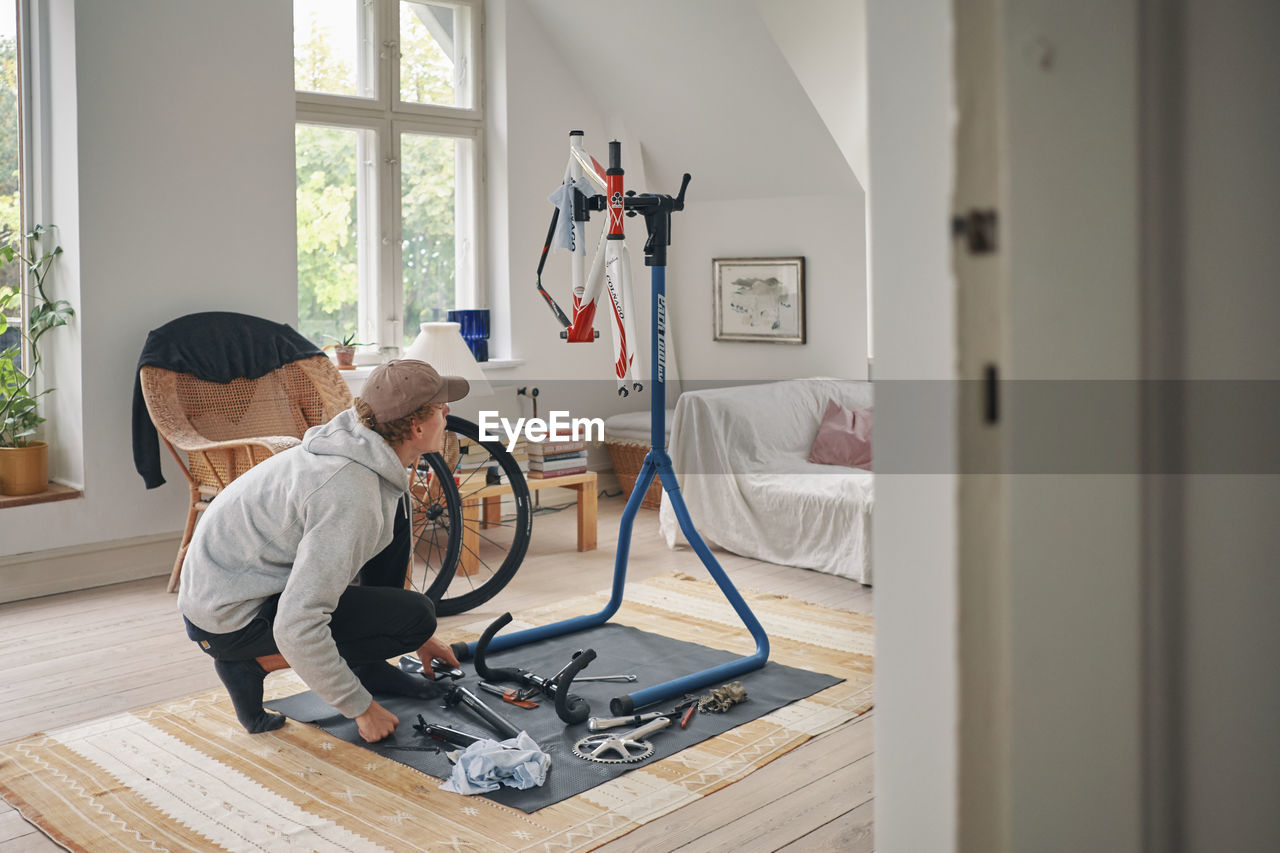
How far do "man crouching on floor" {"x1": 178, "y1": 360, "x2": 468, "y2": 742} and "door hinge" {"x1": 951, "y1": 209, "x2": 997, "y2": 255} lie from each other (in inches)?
87.5

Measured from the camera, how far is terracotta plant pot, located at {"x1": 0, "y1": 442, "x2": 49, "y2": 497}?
4.23 metres

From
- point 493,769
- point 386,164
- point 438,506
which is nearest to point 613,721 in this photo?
point 493,769

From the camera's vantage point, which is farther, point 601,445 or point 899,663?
point 601,445

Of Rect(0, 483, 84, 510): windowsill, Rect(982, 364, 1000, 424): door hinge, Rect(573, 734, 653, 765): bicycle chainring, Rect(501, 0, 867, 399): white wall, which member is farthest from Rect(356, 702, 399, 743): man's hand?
Rect(501, 0, 867, 399): white wall

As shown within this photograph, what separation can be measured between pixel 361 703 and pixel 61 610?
203cm

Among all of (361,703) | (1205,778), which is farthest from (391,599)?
(1205,778)

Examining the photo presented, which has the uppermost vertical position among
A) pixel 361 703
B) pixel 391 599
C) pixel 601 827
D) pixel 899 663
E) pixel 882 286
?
pixel 882 286

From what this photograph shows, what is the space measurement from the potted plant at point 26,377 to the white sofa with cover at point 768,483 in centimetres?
254

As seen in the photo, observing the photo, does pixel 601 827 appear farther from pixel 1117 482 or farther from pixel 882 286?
pixel 1117 482

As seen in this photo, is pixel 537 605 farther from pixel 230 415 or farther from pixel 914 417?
pixel 914 417

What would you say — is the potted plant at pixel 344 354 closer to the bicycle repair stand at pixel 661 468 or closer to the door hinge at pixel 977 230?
the bicycle repair stand at pixel 661 468

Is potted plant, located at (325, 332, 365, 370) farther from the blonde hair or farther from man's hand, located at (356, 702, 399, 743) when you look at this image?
man's hand, located at (356, 702, 399, 743)

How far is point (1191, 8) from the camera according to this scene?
42cm

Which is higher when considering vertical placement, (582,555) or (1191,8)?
(1191,8)
